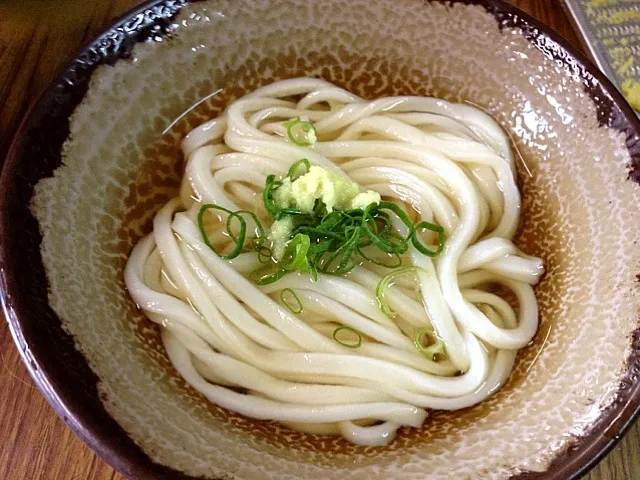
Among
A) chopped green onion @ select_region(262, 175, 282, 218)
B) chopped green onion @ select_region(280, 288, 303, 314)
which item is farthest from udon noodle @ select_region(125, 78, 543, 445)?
chopped green onion @ select_region(262, 175, 282, 218)

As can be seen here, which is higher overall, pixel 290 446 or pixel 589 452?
pixel 589 452

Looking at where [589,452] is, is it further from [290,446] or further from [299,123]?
[299,123]

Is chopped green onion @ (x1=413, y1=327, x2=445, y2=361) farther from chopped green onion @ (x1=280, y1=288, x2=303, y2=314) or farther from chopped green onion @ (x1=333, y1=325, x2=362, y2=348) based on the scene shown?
chopped green onion @ (x1=280, y1=288, x2=303, y2=314)

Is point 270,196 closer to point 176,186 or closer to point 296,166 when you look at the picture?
point 296,166

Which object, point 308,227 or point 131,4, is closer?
point 308,227

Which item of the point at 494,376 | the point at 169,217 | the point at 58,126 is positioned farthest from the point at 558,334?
the point at 58,126

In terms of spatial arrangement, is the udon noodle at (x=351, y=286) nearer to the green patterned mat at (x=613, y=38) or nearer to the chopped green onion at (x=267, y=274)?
the chopped green onion at (x=267, y=274)

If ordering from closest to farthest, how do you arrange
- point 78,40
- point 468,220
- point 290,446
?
point 290,446, point 468,220, point 78,40
